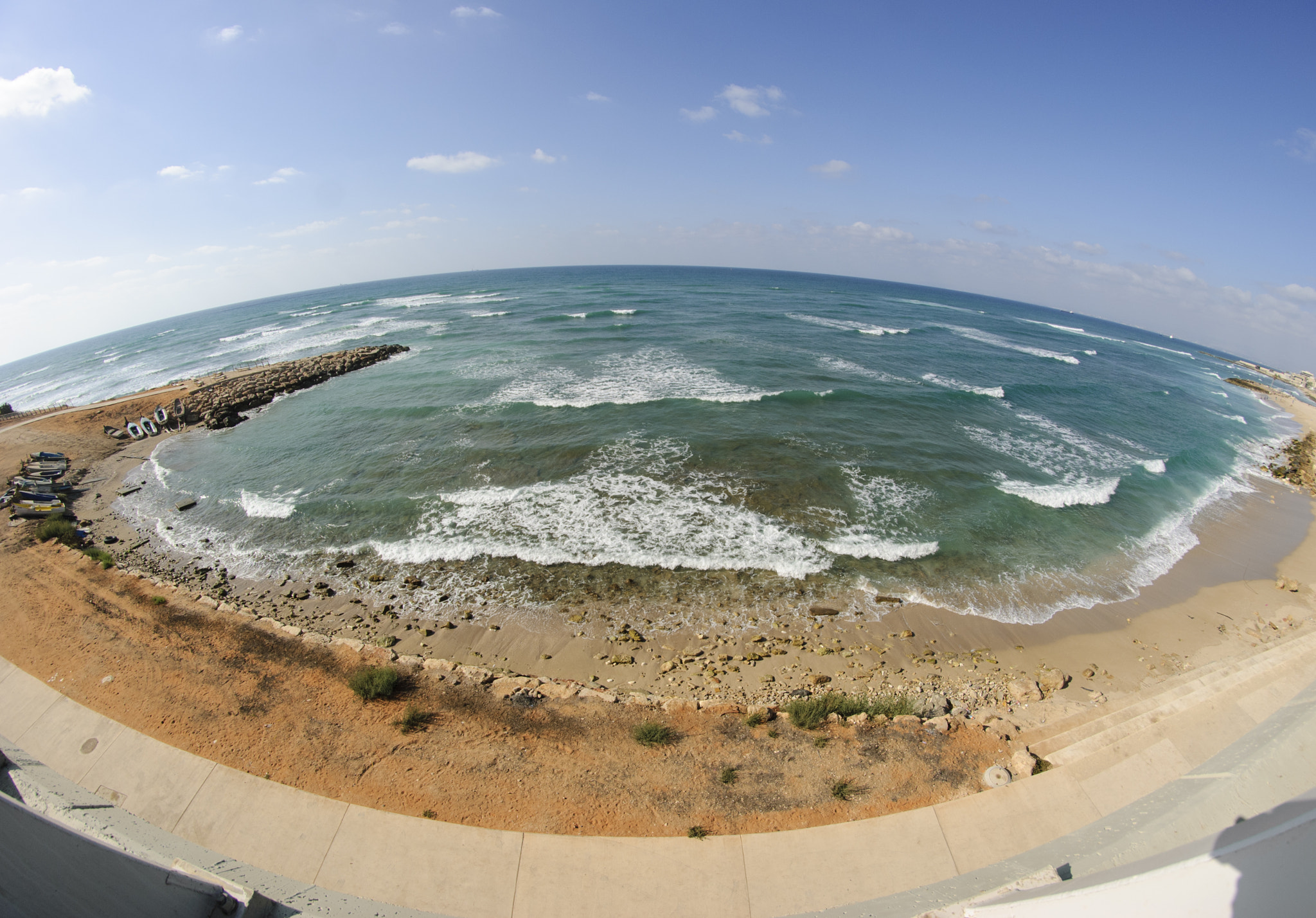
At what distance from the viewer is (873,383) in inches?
1184

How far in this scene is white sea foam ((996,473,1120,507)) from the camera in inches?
682

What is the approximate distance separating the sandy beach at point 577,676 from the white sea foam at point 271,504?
9.01 feet

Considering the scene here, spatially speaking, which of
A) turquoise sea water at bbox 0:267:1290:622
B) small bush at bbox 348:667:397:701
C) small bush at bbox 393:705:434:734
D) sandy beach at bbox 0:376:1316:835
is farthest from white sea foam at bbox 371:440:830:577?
small bush at bbox 393:705:434:734

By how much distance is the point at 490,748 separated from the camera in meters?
7.55

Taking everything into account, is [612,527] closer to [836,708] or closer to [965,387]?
[836,708]

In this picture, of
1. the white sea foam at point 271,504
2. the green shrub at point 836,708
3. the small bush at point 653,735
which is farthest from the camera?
the white sea foam at point 271,504

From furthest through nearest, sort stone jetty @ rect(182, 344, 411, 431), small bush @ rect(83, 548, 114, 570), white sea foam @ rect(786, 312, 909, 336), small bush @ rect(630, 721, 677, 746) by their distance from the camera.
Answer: white sea foam @ rect(786, 312, 909, 336)
stone jetty @ rect(182, 344, 411, 431)
small bush @ rect(83, 548, 114, 570)
small bush @ rect(630, 721, 677, 746)

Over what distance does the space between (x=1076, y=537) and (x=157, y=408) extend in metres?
44.2

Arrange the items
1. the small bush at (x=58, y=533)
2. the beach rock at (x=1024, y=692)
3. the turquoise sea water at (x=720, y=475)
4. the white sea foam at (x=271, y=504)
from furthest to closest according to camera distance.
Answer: the white sea foam at (x=271, y=504) < the small bush at (x=58, y=533) < the turquoise sea water at (x=720, y=475) < the beach rock at (x=1024, y=692)

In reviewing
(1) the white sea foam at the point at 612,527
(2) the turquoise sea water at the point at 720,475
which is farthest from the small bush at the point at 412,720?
(1) the white sea foam at the point at 612,527

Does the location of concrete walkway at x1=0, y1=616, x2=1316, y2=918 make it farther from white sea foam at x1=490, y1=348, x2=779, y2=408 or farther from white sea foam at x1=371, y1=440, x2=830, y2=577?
white sea foam at x1=490, y1=348, x2=779, y2=408

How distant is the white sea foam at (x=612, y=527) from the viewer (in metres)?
13.6

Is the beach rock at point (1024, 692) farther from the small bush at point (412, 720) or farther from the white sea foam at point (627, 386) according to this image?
the white sea foam at point (627, 386)

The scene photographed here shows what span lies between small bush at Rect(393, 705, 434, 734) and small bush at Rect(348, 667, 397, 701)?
60cm
